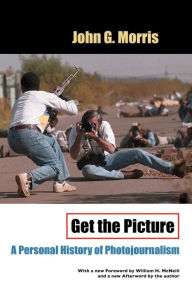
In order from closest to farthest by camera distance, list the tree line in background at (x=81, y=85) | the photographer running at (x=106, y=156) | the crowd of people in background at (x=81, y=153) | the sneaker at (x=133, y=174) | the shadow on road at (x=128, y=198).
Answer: the shadow on road at (x=128, y=198)
the crowd of people in background at (x=81, y=153)
the photographer running at (x=106, y=156)
the sneaker at (x=133, y=174)
the tree line in background at (x=81, y=85)

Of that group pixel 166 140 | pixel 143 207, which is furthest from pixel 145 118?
pixel 143 207

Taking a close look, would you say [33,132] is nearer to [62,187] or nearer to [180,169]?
[62,187]

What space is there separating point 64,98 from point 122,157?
3.90ft

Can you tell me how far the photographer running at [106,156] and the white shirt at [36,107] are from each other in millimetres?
924

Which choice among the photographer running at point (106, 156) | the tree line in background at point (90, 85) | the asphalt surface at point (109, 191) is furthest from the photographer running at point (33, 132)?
the tree line in background at point (90, 85)

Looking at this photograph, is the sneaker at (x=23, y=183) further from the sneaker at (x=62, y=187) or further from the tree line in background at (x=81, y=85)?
the tree line in background at (x=81, y=85)

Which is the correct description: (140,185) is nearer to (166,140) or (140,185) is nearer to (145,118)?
(166,140)

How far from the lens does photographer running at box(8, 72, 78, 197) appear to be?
31.6ft

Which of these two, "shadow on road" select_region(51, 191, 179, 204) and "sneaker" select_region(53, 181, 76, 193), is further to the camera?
"sneaker" select_region(53, 181, 76, 193)

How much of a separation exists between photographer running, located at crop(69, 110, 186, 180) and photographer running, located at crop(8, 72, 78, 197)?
912mm

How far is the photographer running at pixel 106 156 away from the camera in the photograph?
1081 centimetres

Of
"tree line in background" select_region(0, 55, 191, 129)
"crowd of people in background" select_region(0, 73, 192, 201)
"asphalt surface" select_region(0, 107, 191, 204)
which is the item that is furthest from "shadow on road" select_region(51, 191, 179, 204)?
"tree line in background" select_region(0, 55, 191, 129)

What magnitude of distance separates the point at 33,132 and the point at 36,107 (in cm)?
29

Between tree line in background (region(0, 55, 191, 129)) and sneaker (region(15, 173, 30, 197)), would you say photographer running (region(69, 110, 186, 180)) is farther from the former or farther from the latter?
tree line in background (region(0, 55, 191, 129))
